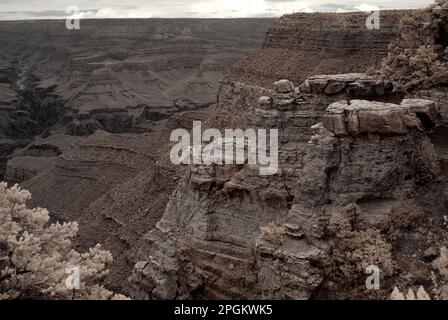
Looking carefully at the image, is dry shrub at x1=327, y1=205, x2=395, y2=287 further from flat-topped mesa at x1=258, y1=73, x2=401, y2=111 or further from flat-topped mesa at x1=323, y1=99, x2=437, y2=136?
flat-topped mesa at x1=258, y1=73, x2=401, y2=111

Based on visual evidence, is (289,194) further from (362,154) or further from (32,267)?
(32,267)

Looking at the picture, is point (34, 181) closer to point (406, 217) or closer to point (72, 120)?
point (72, 120)

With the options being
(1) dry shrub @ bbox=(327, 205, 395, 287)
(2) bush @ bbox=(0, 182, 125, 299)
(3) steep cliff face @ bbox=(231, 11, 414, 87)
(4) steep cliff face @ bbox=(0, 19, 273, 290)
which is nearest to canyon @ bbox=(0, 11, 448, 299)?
(1) dry shrub @ bbox=(327, 205, 395, 287)

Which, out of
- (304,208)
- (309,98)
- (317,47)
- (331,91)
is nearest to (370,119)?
(304,208)

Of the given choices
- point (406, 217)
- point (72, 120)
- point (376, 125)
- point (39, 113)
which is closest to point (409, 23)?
point (376, 125)

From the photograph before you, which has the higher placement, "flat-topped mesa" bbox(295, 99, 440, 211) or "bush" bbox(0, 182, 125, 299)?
"flat-topped mesa" bbox(295, 99, 440, 211)
